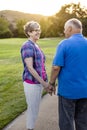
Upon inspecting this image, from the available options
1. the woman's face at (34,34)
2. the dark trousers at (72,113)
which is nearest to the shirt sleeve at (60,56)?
the dark trousers at (72,113)

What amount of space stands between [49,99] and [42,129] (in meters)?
2.70

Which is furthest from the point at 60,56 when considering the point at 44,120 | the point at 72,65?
the point at 44,120

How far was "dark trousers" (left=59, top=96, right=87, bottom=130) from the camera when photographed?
5215mm

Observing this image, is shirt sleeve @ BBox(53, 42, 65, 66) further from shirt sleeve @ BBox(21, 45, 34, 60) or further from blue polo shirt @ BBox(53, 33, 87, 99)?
shirt sleeve @ BBox(21, 45, 34, 60)

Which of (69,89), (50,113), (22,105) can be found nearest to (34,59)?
Answer: (69,89)

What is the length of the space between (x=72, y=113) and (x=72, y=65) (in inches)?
27.2

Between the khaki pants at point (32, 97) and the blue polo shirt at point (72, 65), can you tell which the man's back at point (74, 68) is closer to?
the blue polo shirt at point (72, 65)

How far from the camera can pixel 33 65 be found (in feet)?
18.7

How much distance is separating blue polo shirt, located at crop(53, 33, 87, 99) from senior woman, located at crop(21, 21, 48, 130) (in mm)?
548

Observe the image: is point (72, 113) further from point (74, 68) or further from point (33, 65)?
point (33, 65)

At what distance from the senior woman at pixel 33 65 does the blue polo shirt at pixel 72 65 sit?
0.55m

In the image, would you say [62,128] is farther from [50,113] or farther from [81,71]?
[50,113]

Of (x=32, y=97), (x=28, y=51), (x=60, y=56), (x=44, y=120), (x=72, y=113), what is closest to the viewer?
(x=60, y=56)

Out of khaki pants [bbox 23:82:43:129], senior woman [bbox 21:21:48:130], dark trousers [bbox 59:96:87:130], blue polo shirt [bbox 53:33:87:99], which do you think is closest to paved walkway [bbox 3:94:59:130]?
khaki pants [bbox 23:82:43:129]
